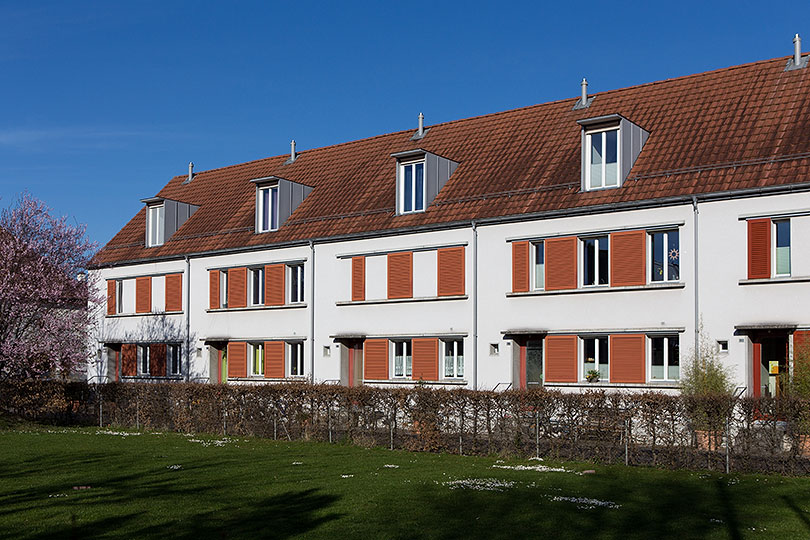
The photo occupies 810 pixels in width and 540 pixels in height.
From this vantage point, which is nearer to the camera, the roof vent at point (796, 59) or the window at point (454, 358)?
the roof vent at point (796, 59)

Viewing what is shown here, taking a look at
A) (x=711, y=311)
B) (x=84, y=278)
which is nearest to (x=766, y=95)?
(x=711, y=311)

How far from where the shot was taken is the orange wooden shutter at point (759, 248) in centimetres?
2270

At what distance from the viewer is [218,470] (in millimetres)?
17562

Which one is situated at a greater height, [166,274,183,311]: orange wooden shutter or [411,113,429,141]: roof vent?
[411,113,429,141]: roof vent

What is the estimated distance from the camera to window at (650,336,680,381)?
24.3 meters

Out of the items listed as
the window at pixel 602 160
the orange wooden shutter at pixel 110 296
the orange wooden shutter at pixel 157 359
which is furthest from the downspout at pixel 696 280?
the orange wooden shutter at pixel 110 296

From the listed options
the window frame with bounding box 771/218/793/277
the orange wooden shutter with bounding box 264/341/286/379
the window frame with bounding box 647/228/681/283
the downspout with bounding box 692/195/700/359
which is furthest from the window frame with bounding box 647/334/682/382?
the orange wooden shutter with bounding box 264/341/286/379

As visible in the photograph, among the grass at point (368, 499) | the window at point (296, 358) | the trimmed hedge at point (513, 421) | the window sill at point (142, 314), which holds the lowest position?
the grass at point (368, 499)

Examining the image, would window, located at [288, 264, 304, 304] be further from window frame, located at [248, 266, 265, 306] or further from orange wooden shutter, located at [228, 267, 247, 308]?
orange wooden shutter, located at [228, 267, 247, 308]

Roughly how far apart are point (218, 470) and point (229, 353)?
1809 centimetres

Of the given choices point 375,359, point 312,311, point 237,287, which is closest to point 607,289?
point 375,359

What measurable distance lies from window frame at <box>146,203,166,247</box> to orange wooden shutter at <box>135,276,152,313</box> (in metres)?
1.58

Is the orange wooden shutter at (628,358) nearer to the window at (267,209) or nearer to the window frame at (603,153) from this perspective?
the window frame at (603,153)

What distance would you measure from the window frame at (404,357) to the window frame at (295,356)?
4.07m
